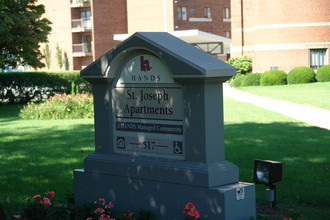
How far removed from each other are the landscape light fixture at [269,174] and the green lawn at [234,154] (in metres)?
0.46

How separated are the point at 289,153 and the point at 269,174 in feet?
15.1

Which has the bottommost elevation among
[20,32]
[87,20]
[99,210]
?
[99,210]

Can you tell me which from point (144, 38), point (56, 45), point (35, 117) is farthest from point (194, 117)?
point (56, 45)

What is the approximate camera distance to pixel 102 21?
6700cm

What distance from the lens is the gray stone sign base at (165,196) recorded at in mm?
5695

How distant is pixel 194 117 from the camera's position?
5895 millimetres

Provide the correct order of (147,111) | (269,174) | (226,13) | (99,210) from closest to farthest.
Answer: (99,210) < (147,111) < (269,174) < (226,13)

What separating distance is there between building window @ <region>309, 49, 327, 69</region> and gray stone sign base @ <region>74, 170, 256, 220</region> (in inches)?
1551

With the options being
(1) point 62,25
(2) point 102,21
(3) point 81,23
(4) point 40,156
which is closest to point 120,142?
(4) point 40,156

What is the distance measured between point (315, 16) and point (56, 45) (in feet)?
111

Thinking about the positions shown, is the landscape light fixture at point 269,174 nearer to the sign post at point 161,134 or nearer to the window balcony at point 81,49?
the sign post at point 161,134

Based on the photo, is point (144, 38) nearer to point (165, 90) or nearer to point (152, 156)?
point (165, 90)

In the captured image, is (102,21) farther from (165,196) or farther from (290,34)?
(165,196)

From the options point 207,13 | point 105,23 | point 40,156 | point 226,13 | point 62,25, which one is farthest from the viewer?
point 226,13
